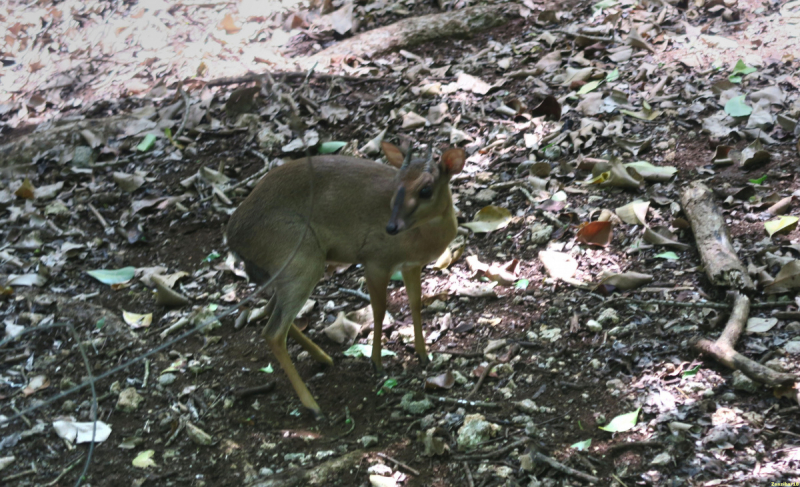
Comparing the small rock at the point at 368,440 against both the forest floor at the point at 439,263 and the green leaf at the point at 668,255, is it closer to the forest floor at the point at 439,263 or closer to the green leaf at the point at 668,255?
the forest floor at the point at 439,263

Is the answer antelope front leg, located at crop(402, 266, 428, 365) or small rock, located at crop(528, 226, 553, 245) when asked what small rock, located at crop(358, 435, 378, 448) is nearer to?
antelope front leg, located at crop(402, 266, 428, 365)

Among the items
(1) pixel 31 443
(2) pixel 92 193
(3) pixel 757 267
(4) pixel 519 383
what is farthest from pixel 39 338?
→ (3) pixel 757 267

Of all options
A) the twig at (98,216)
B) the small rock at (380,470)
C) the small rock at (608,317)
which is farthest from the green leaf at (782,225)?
the twig at (98,216)

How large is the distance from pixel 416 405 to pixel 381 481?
65 centimetres

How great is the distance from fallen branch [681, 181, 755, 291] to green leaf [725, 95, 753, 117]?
1.11m

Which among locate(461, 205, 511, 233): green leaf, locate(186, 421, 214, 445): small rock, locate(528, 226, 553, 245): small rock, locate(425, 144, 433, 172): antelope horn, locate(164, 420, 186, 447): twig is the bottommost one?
locate(164, 420, 186, 447): twig

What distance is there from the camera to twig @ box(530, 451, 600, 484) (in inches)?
115

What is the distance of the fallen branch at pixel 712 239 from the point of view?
3.78m

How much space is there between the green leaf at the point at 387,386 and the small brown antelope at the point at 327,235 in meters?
0.14

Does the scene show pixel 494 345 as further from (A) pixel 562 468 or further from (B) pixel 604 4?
(B) pixel 604 4

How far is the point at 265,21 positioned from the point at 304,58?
2723 millimetres

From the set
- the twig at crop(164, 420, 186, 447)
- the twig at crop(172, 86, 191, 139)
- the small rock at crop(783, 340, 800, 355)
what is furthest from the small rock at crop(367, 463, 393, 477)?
the twig at crop(172, 86, 191, 139)

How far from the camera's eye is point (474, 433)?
3.37m

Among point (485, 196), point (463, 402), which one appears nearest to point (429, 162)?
point (463, 402)
